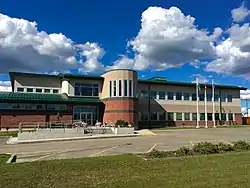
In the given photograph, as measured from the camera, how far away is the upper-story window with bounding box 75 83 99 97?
138 feet

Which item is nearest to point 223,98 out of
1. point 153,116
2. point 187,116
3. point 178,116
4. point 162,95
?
point 187,116

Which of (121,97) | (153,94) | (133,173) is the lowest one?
(133,173)

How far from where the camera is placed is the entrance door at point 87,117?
134 ft

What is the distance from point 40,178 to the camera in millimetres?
7652

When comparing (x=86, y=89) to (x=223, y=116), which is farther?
(x=223, y=116)

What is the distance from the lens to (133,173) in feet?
27.0

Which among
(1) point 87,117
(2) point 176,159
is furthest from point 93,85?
(2) point 176,159

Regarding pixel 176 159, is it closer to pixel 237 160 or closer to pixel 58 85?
pixel 237 160

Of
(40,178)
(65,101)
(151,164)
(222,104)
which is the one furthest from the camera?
(222,104)

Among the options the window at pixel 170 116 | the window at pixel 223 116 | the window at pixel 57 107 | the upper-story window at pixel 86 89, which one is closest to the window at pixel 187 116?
the window at pixel 170 116

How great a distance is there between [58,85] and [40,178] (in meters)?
36.8

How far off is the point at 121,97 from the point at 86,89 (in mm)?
7515

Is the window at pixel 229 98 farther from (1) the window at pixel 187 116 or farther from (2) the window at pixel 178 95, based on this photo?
(2) the window at pixel 178 95

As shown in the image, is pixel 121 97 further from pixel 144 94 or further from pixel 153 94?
pixel 153 94
